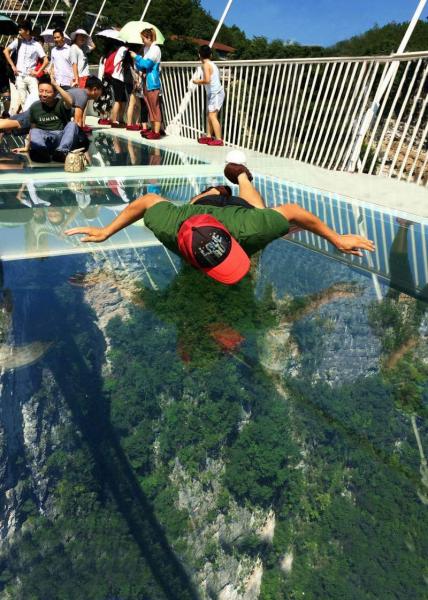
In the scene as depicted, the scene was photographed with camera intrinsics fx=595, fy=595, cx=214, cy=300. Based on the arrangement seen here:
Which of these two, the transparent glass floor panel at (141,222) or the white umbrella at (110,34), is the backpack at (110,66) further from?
the transparent glass floor panel at (141,222)

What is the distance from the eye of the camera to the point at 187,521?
63.9 inches

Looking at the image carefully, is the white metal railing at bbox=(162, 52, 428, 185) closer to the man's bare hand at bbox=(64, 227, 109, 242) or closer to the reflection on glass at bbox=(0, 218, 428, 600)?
the man's bare hand at bbox=(64, 227, 109, 242)

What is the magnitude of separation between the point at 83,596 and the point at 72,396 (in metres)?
0.86

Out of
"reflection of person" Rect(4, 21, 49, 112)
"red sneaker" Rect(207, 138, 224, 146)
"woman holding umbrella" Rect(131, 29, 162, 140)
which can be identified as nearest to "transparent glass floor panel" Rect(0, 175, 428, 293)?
"red sneaker" Rect(207, 138, 224, 146)

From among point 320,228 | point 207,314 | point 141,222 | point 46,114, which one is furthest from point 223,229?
point 46,114

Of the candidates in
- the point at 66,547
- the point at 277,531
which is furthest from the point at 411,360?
the point at 66,547

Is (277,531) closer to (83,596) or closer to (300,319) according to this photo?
(83,596)

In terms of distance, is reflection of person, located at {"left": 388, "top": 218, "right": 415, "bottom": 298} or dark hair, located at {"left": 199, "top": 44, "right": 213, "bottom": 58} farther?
dark hair, located at {"left": 199, "top": 44, "right": 213, "bottom": 58}

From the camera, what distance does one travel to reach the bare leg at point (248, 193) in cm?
379

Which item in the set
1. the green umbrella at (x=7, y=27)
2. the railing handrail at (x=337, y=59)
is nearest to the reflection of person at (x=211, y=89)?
the railing handrail at (x=337, y=59)

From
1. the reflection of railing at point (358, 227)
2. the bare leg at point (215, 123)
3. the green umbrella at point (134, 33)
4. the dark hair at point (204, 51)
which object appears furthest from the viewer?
the green umbrella at point (134, 33)

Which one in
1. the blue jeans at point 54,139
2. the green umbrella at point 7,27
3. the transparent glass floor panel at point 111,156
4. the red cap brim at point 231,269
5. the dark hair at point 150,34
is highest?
the dark hair at point 150,34

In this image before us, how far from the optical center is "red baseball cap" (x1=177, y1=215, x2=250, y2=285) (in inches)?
115

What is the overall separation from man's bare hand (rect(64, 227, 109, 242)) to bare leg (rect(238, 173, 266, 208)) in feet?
3.03
